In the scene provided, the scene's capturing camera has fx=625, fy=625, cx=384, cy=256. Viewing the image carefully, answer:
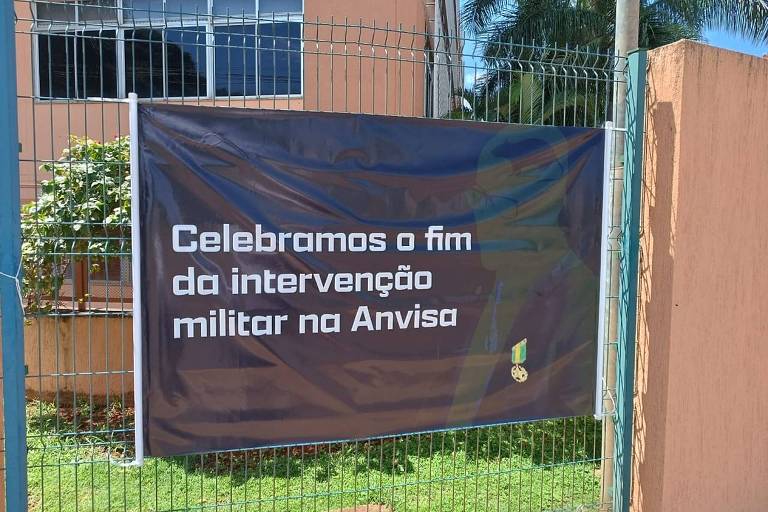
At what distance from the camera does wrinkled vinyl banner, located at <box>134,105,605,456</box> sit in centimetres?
272

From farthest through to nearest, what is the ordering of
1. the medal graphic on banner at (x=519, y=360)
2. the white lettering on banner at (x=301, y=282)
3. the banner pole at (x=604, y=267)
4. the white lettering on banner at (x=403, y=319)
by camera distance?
1. the banner pole at (x=604, y=267)
2. the medal graphic on banner at (x=519, y=360)
3. the white lettering on banner at (x=403, y=319)
4. the white lettering on banner at (x=301, y=282)

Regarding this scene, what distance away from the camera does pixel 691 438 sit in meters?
3.40

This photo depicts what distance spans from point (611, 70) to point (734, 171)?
87 centimetres

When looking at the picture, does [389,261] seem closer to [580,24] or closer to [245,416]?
[245,416]

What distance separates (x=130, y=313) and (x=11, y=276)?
973mm

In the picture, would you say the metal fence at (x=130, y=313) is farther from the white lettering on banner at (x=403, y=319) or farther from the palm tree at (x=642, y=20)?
the palm tree at (x=642, y=20)

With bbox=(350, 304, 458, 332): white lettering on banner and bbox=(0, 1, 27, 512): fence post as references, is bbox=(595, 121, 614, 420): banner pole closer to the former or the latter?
bbox=(350, 304, 458, 332): white lettering on banner

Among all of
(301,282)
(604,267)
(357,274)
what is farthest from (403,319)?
(604,267)

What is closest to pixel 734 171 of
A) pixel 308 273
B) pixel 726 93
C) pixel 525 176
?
pixel 726 93

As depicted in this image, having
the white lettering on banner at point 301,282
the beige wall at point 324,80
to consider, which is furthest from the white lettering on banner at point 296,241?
the beige wall at point 324,80

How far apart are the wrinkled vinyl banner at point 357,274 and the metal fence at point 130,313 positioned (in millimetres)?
187

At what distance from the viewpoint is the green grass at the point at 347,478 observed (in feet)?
12.0

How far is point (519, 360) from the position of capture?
3260mm

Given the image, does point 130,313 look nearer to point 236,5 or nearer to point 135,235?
point 135,235
